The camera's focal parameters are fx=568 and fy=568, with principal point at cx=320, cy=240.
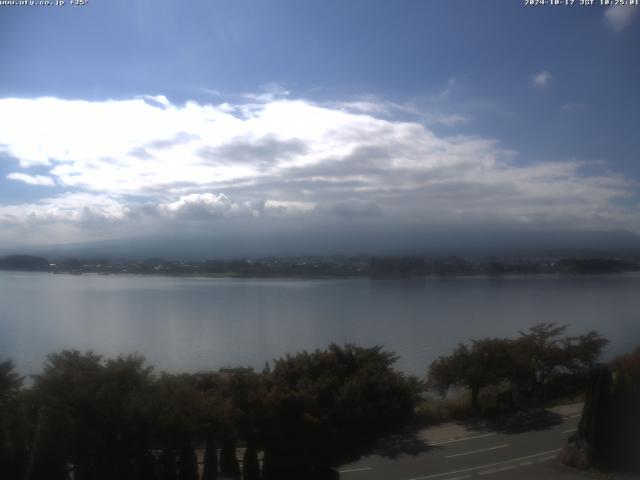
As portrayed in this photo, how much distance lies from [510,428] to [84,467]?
9.01 meters

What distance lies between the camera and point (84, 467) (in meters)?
7.29

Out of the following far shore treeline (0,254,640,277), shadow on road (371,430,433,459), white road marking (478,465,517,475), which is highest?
far shore treeline (0,254,640,277)

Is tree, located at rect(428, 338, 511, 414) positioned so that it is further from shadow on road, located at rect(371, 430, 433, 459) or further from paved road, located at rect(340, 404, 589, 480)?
shadow on road, located at rect(371, 430, 433, 459)

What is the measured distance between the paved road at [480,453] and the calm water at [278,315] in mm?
6170

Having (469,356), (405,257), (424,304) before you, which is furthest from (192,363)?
(405,257)

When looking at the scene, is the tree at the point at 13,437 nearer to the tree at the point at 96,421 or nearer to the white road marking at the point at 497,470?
the tree at the point at 96,421

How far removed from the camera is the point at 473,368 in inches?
618

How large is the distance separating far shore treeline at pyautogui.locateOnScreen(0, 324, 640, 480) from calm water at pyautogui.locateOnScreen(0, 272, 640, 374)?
544cm

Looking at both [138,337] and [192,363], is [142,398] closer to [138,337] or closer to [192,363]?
[192,363]

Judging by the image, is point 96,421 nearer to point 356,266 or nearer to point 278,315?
point 278,315

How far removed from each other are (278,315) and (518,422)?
17.6 m

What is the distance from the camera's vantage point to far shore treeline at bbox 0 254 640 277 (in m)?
35.5

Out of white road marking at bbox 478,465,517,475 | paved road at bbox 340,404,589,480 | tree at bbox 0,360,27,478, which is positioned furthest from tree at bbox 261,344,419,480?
tree at bbox 0,360,27,478

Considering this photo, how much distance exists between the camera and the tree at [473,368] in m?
15.5
